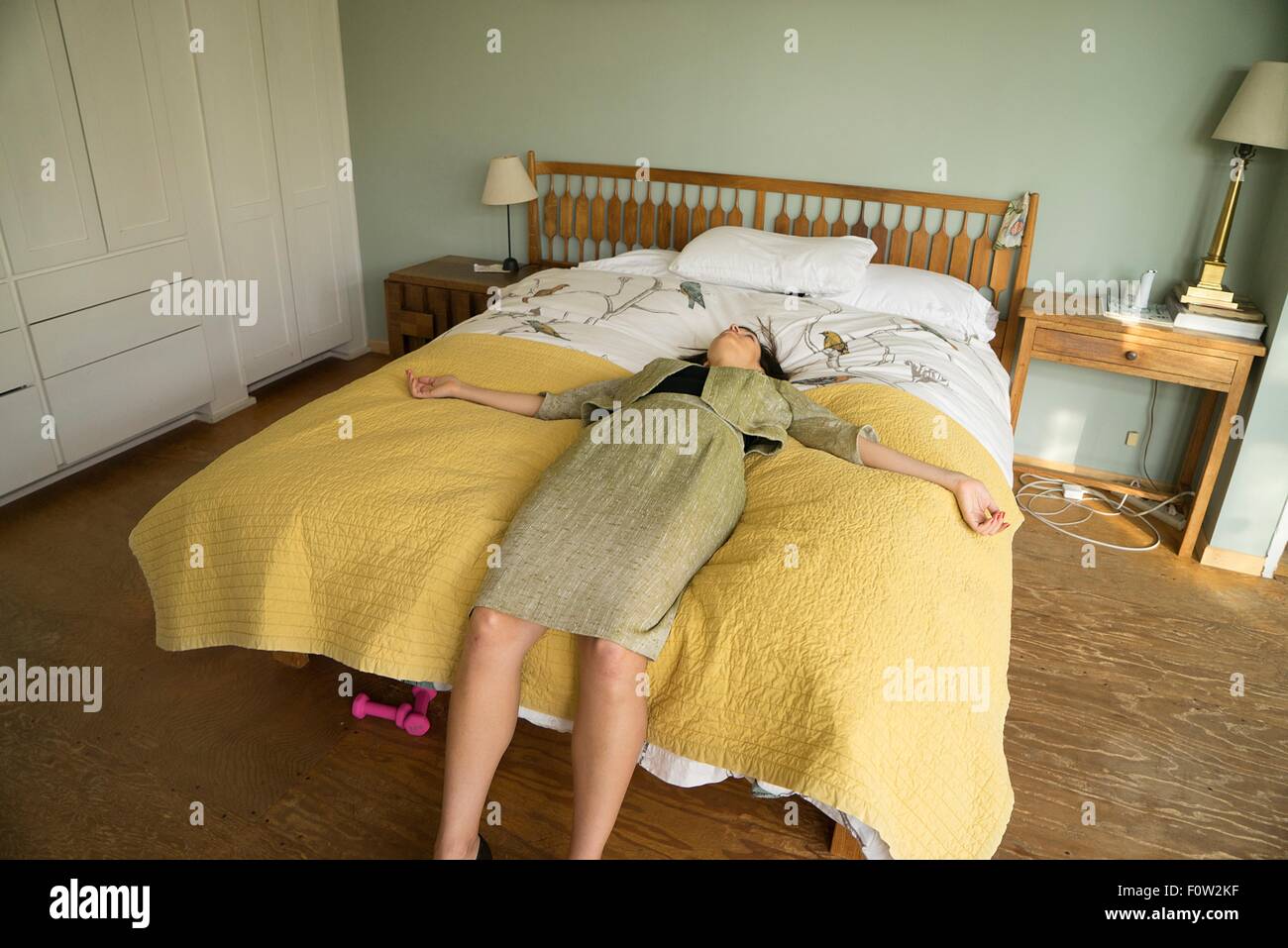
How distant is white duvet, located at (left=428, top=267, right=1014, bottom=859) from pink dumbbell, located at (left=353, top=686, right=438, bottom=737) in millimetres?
1014

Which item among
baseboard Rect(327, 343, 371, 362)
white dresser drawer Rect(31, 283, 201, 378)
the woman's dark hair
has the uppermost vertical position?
the woman's dark hair

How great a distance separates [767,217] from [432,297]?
138 cm

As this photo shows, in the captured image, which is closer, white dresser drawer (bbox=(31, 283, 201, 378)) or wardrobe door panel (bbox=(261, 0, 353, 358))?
white dresser drawer (bbox=(31, 283, 201, 378))

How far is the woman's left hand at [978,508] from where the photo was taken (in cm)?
170

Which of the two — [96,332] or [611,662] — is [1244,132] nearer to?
[611,662]

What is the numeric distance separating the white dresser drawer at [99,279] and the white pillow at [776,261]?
1817 mm

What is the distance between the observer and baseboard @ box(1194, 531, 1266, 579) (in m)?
2.65

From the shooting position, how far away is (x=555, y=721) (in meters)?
1.58

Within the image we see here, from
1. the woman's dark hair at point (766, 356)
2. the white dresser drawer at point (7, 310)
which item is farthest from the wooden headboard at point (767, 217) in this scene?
the white dresser drawer at point (7, 310)

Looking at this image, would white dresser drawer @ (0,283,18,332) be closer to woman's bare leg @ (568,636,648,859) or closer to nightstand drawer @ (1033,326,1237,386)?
woman's bare leg @ (568,636,648,859)

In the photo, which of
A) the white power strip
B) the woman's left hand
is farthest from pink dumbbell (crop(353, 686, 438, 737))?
the white power strip

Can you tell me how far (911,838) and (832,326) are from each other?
63.0 inches

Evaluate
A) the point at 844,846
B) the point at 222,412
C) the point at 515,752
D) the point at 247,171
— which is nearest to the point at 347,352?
the point at 222,412

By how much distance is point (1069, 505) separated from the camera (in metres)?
3.01
